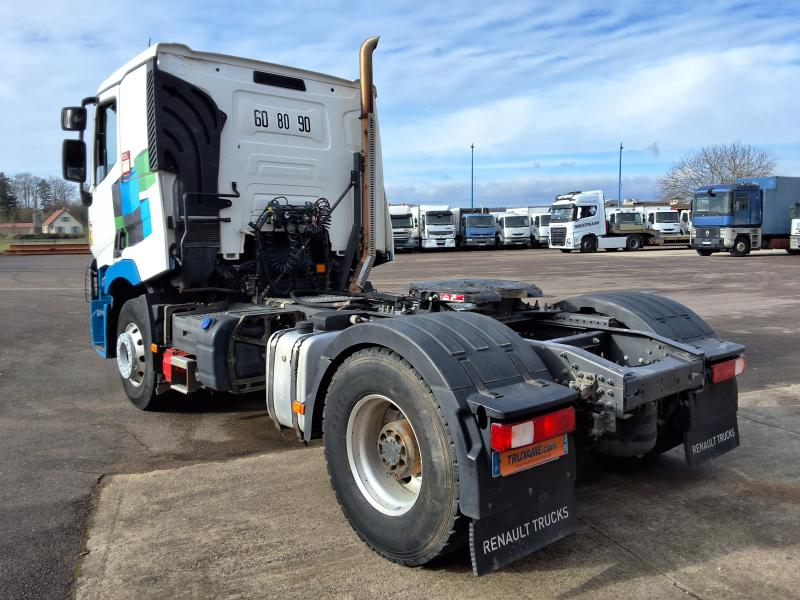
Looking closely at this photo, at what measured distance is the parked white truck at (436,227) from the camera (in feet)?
144

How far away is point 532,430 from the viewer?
298cm

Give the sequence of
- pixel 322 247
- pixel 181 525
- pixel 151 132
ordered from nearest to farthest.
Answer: pixel 181 525 → pixel 151 132 → pixel 322 247

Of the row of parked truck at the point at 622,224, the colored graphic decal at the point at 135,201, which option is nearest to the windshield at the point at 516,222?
the row of parked truck at the point at 622,224

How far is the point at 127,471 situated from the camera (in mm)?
4816

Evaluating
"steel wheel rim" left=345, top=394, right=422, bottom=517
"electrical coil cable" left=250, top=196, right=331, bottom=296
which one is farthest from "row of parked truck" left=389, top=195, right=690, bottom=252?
"steel wheel rim" left=345, top=394, right=422, bottom=517

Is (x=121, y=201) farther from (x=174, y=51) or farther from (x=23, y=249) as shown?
(x=23, y=249)

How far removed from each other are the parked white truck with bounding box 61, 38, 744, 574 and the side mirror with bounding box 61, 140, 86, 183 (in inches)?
0.8

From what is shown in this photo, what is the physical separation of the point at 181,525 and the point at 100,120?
15.1ft

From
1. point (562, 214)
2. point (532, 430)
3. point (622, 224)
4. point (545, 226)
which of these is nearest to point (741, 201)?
point (562, 214)

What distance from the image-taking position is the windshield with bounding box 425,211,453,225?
44000 millimetres

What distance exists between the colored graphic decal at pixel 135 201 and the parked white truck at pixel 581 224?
117ft

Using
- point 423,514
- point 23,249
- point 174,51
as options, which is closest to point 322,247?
point 174,51

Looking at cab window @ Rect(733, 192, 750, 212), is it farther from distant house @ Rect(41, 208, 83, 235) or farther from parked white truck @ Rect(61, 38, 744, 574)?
distant house @ Rect(41, 208, 83, 235)

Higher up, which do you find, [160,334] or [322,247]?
[322,247]
